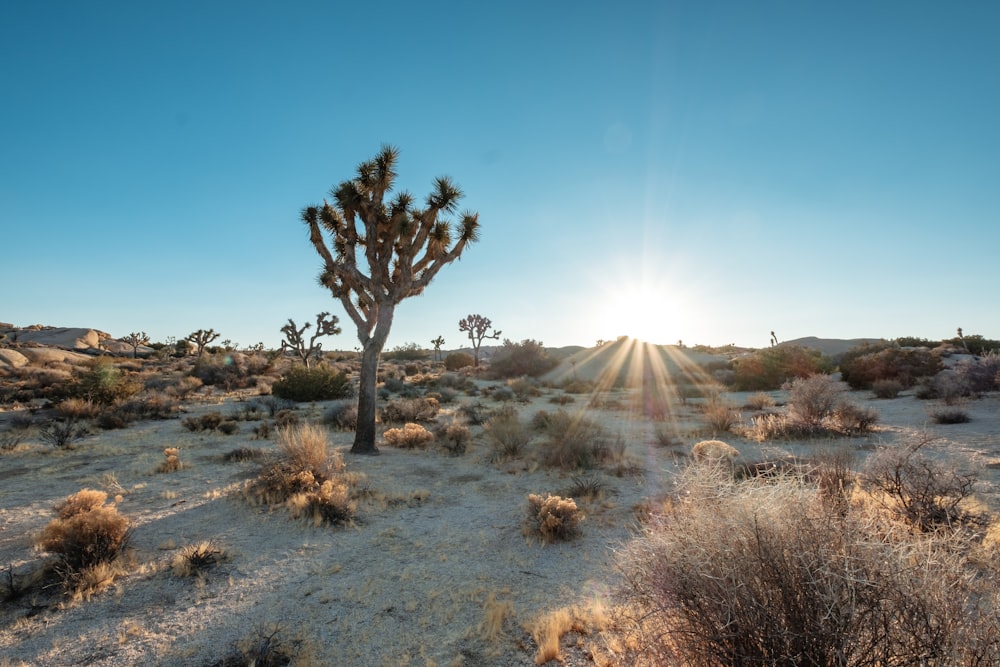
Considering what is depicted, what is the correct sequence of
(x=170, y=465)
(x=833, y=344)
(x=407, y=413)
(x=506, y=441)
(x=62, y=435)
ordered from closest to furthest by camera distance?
(x=170, y=465)
(x=506, y=441)
(x=62, y=435)
(x=407, y=413)
(x=833, y=344)

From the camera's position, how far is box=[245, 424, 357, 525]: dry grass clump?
6418 millimetres

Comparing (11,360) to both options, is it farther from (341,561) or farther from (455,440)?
(341,561)

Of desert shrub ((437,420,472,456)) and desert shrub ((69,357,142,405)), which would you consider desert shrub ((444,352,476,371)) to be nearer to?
desert shrub ((69,357,142,405))

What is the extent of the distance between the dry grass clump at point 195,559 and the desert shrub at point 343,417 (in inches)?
315

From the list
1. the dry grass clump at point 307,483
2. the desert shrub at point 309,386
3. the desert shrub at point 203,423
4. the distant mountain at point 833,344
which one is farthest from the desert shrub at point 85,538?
the distant mountain at point 833,344

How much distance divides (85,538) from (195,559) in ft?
3.65

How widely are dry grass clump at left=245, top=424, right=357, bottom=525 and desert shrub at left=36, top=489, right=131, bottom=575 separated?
6.46 ft

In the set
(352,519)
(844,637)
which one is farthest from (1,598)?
(844,637)

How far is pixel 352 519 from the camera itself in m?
6.40

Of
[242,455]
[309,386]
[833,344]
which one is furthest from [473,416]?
[833,344]

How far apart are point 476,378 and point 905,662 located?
31524 mm

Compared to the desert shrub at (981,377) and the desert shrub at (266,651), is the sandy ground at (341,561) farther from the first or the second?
the desert shrub at (981,377)

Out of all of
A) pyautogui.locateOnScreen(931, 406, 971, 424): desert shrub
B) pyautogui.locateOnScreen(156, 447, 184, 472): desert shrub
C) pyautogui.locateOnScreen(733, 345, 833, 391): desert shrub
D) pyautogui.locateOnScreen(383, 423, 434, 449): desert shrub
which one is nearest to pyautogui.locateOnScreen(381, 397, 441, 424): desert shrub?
pyautogui.locateOnScreen(383, 423, 434, 449): desert shrub

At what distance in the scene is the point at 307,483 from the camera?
23.5ft
